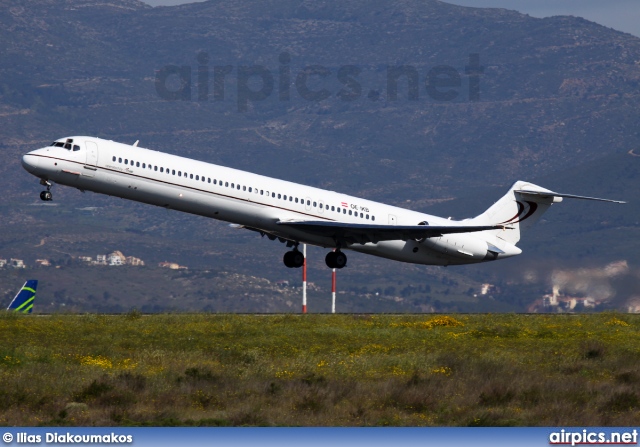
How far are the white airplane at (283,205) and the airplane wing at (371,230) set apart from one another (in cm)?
4

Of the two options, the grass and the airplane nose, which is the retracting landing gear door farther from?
the grass

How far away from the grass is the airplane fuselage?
203 inches

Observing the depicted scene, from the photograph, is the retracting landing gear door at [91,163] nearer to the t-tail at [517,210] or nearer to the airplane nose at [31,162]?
the airplane nose at [31,162]

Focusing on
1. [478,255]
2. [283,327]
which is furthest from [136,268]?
[283,327]

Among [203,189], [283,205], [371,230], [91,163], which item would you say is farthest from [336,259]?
[91,163]

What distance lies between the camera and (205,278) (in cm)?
19575

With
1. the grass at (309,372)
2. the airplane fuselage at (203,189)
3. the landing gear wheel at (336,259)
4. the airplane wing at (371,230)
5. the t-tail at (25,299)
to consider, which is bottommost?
the grass at (309,372)

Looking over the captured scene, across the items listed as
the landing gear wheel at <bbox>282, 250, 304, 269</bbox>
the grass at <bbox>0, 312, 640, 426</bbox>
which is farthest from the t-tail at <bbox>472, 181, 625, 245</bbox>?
the grass at <bbox>0, 312, 640, 426</bbox>

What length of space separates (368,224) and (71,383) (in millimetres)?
22924

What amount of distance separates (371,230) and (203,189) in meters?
7.08

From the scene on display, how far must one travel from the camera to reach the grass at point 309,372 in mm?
26641

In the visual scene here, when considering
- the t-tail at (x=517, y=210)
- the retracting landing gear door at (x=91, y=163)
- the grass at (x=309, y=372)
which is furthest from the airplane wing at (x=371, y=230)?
the retracting landing gear door at (x=91, y=163)

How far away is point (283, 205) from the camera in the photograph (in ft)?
159

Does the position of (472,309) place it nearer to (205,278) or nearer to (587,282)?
(205,278)
